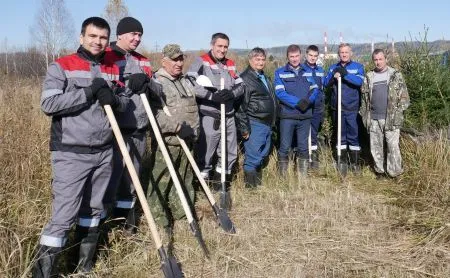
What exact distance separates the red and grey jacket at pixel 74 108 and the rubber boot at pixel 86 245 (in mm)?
756

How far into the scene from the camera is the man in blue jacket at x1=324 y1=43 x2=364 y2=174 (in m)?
7.14

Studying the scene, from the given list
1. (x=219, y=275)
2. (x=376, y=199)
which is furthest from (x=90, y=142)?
(x=376, y=199)

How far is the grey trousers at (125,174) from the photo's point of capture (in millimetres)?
4059

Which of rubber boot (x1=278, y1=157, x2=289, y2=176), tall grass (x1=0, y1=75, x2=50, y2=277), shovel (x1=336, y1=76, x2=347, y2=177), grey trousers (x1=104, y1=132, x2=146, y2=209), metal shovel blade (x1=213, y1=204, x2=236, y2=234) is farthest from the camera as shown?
shovel (x1=336, y1=76, x2=347, y2=177)

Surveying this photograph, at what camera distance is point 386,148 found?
711cm

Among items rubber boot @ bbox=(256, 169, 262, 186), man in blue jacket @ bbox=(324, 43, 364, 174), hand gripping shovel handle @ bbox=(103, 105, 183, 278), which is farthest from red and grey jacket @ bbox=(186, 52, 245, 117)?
hand gripping shovel handle @ bbox=(103, 105, 183, 278)

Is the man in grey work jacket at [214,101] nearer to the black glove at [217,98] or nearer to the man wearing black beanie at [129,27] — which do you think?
the black glove at [217,98]

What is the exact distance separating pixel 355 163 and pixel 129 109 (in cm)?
439

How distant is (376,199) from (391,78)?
195 cm

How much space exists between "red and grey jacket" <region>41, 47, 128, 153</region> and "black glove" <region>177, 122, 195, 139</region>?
45.5 inches

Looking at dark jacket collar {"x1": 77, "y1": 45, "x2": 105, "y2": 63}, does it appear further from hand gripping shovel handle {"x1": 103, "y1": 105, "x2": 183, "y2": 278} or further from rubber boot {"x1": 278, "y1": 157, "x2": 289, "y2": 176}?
rubber boot {"x1": 278, "y1": 157, "x2": 289, "y2": 176}

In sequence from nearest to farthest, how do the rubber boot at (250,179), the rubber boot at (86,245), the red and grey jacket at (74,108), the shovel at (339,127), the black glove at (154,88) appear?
the red and grey jacket at (74,108) < the rubber boot at (86,245) < the black glove at (154,88) < the rubber boot at (250,179) < the shovel at (339,127)

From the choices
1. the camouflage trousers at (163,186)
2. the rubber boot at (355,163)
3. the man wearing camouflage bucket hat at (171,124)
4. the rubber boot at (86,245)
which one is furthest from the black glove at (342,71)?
the rubber boot at (86,245)

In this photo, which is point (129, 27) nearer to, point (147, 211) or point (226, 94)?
point (226, 94)
